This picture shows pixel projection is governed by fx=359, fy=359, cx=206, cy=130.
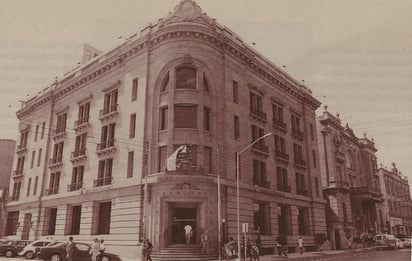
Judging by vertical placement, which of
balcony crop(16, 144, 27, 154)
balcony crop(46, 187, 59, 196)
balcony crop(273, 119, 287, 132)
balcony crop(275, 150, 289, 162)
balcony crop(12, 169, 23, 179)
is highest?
balcony crop(273, 119, 287, 132)

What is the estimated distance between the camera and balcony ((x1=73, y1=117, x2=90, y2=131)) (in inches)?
1563

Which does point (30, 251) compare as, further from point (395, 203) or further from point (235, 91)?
point (395, 203)

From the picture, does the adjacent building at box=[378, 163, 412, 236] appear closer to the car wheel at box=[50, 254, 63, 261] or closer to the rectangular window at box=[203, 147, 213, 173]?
the rectangular window at box=[203, 147, 213, 173]

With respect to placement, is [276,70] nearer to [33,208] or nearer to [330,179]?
[330,179]

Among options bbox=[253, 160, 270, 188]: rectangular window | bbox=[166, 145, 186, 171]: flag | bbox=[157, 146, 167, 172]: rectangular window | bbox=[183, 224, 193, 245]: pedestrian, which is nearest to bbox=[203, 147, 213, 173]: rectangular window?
bbox=[166, 145, 186, 171]: flag

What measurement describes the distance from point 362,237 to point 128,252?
4202 centimetres

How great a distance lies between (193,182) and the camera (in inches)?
1148

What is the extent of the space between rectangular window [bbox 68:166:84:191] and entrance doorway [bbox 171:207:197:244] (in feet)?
44.0

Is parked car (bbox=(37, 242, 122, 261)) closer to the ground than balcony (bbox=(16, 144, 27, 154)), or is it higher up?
closer to the ground

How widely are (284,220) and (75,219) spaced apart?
75.3 feet

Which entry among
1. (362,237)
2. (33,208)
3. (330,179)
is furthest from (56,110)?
(362,237)

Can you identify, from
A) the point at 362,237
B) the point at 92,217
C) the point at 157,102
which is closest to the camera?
the point at 157,102

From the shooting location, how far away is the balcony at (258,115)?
126 ft

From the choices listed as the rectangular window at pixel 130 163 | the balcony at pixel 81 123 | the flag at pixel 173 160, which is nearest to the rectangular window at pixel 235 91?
the flag at pixel 173 160
